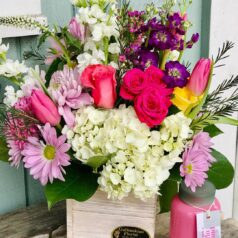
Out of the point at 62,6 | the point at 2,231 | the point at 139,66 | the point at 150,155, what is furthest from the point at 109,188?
the point at 62,6

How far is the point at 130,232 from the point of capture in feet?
3.27

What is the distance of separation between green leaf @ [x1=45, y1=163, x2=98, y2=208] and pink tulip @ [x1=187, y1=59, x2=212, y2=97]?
0.81 feet

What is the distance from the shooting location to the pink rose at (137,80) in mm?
856

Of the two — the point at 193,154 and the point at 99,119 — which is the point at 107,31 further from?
the point at 193,154

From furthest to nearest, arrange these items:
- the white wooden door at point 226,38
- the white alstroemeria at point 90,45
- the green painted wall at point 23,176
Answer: the white wooden door at point 226,38
the green painted wall at point 23,176
the white alstroemeria at point 90,45

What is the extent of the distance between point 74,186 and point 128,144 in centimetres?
15

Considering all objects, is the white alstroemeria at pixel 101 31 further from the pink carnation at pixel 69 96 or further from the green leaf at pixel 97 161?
the green leaf at pixel 97 161

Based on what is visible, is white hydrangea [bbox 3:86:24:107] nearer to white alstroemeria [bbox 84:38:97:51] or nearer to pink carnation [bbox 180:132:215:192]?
white alstroemeria [bbox 84:38:97:51]

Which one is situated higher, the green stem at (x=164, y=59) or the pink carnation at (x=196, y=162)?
the green stem at (x=164, y=59)

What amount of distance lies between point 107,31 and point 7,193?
21.0 inches

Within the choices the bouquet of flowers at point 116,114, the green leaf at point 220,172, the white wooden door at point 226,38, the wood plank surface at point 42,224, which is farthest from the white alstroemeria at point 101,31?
the white wooden door at point 226,38

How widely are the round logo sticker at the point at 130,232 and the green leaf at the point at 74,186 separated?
11 cm

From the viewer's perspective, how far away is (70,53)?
3.23ft

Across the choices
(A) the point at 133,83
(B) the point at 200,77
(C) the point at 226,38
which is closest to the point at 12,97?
(A) the point at 133,83
